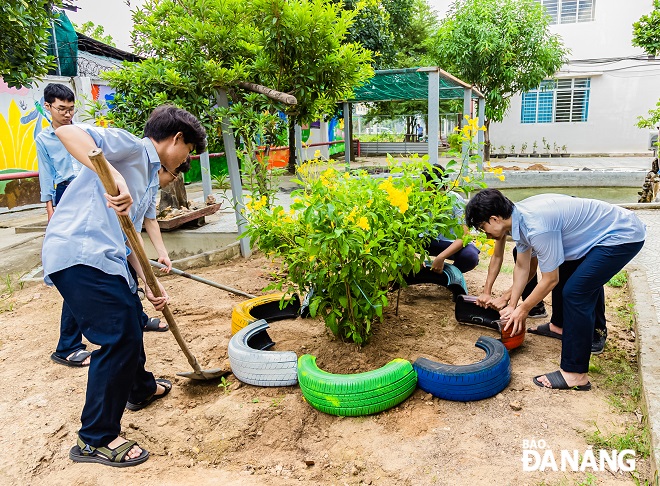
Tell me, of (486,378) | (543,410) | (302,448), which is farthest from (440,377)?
(302,448)

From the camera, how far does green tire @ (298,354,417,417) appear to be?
2627mm

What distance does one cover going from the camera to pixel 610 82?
18594 mm

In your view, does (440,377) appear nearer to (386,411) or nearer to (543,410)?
(386,411)

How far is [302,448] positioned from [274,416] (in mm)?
291

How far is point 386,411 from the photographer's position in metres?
2.71

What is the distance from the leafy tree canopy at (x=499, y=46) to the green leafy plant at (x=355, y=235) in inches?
528

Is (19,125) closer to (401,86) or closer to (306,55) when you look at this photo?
(306,55)

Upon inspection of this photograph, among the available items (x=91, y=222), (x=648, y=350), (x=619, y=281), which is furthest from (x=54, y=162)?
(x=619, y=281)

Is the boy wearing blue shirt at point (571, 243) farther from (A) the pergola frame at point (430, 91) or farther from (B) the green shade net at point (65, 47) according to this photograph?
(B) the green shade net at point (65, 47)

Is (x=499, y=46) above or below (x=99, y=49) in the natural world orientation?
above

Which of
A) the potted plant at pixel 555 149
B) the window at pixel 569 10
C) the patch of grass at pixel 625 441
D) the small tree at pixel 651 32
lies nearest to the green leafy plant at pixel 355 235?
the patch of grass at pixel 625 441

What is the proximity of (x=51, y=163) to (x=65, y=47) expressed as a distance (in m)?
8.42

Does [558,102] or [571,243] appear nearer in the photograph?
[571,243]

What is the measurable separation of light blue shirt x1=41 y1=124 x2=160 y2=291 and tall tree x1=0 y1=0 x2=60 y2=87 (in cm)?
371
